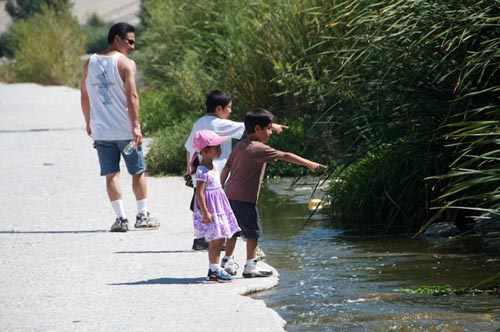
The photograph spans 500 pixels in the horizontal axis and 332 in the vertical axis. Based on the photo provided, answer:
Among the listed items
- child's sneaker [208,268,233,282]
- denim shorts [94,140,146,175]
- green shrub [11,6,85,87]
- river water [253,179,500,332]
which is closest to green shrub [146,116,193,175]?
river water [253,179,500,332]

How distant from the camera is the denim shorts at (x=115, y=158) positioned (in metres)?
10.2

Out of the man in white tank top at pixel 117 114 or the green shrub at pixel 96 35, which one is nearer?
the man in white tank top at pixel 117 114

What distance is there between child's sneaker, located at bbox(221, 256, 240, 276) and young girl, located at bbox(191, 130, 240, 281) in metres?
0.11

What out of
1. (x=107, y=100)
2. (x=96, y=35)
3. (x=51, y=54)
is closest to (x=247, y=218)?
(x=107, y=100)

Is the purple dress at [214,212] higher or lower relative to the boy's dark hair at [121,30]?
lower

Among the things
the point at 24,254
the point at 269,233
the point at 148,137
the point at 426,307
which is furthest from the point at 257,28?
the point at 426,307

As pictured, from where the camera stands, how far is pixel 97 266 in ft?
27.7

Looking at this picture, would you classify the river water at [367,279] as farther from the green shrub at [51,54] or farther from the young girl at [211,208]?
the green shrub at [51,54]

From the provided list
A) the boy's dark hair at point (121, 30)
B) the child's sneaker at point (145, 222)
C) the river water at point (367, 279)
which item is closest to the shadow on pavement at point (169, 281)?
the river water at point (367, 279)

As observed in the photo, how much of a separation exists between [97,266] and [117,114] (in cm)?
216

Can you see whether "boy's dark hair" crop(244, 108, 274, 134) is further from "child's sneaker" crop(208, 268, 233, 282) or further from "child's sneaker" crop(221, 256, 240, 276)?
"child's sneaker" crop(208, 268, 233, 282)

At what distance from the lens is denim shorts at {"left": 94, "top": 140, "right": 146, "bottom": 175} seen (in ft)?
33.5

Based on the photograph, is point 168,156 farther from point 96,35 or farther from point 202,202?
point 96,35

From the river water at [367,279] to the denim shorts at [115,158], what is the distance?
4.16 feet
